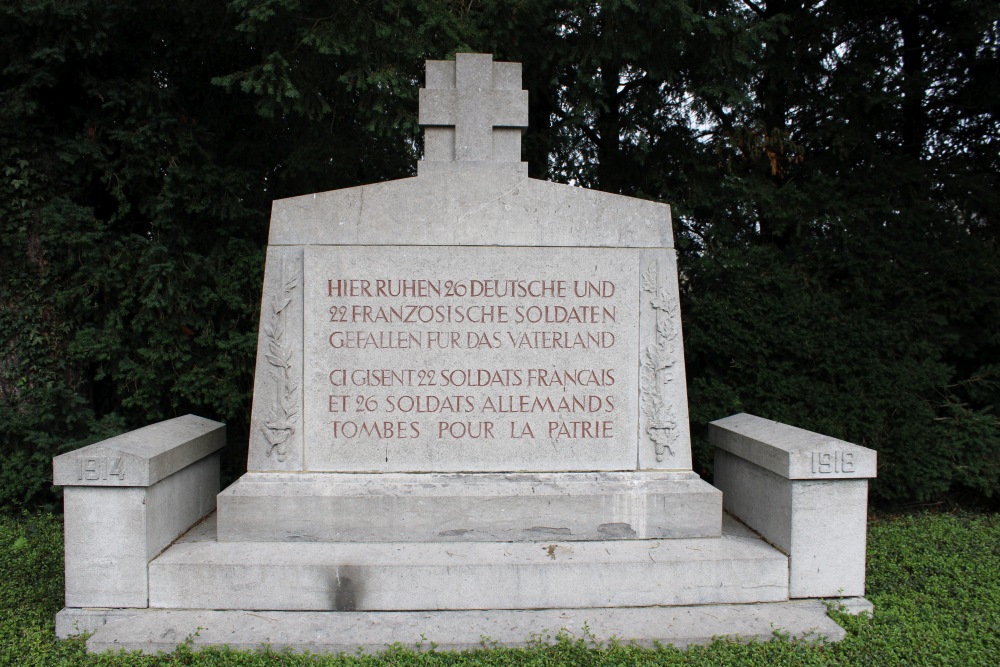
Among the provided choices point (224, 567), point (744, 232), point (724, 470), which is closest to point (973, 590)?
point (724, 470)

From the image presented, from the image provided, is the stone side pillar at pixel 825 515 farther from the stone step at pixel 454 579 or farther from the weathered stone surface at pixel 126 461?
the weathered stone surface at pixel 126 461

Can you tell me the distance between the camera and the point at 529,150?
7340 millimetres

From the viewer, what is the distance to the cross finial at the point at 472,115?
14.3 ft

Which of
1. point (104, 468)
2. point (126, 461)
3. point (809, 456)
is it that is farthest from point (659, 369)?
point (104, 468)

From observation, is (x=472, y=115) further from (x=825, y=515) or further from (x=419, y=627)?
(x=825, y=515)

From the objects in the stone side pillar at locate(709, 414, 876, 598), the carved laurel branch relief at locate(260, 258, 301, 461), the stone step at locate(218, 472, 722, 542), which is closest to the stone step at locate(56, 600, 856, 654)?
the stone side pillar at locate(709, 414, 876, 598)

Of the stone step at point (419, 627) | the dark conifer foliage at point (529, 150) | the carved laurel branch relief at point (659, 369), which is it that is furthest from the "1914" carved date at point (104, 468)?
the carved laurel branch relief at point (659, 369)

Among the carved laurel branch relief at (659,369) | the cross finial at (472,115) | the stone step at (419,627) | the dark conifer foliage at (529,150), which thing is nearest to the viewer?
the stone step at (419,627)

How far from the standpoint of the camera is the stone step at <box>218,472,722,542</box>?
13.0 feet

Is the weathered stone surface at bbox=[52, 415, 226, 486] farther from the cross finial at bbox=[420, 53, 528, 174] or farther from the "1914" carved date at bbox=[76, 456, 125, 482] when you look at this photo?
the cross finial at bbox=[420, 53, 528, 174]

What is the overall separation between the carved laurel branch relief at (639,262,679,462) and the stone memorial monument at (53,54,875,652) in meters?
0.01

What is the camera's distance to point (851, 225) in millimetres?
6723

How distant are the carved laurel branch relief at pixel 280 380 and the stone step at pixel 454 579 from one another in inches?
26.6

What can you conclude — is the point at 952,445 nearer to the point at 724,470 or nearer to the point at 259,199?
the point at 724,470
